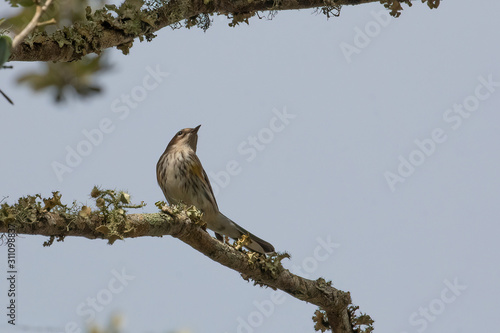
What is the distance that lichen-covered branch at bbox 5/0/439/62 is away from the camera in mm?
4355

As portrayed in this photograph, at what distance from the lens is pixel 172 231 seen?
4.64 meters

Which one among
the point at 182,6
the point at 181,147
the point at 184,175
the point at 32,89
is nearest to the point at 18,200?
the point at 32,89

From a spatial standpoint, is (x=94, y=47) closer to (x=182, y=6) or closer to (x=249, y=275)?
(x=182, y=6)

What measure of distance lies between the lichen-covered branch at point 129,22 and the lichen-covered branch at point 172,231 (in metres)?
1.02

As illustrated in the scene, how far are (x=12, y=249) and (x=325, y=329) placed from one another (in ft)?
9.43

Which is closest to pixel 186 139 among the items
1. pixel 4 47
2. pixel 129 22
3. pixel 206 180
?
pixel 206 180

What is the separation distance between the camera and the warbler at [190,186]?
7.06 m

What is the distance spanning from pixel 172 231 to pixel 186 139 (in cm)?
382

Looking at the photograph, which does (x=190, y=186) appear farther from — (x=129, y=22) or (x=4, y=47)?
(x=4, y=47)

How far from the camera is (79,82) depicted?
4.94m

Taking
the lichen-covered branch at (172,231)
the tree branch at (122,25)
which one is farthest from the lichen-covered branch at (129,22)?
the lichen-covered branch at (172,231)

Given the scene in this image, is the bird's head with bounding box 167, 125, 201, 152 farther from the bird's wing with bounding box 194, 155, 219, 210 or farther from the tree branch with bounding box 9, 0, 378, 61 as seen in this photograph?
the tree branch with bounding box 9, 0, 378, 61

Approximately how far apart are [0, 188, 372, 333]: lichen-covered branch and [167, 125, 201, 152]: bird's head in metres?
3.23

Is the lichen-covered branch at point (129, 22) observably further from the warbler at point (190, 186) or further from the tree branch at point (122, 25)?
the warbler at point (190, 186)
